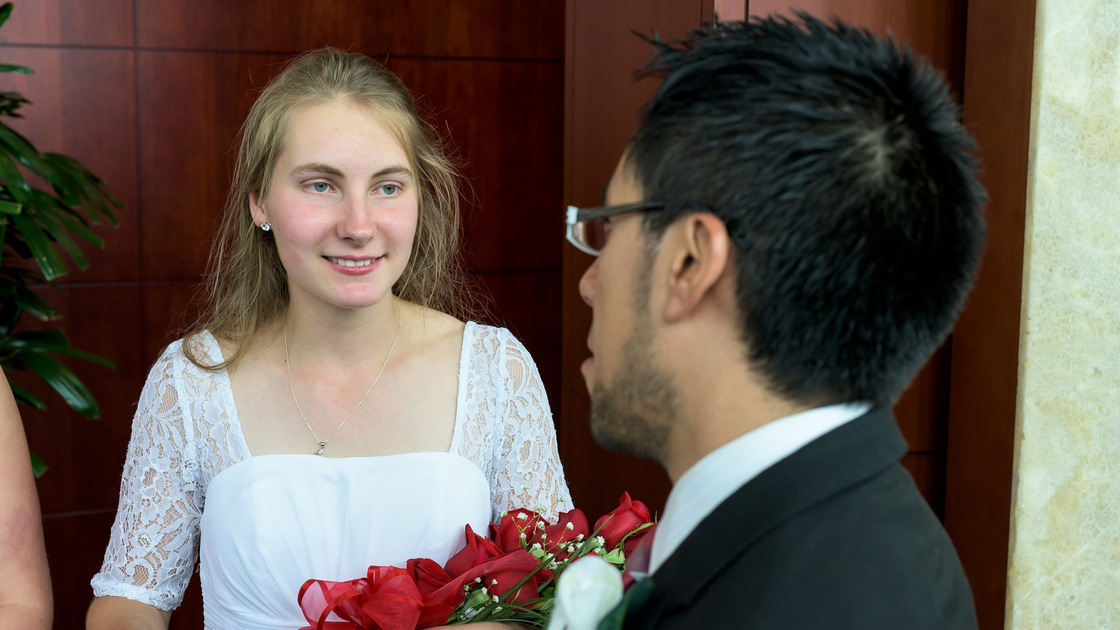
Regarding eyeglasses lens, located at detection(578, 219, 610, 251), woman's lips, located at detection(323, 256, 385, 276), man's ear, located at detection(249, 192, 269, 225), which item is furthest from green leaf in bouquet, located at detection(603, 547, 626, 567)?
Answer: man's ear, located at detection(249, 192, 269, 225)

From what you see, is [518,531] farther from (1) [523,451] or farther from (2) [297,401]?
(2) [297,401]

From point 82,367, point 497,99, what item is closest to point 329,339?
point 82,367

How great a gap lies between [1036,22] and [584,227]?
57.5 inches

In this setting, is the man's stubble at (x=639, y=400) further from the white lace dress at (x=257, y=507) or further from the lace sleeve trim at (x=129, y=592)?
the lace sleeve trim at (x=129, y=592)

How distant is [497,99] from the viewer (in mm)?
4355

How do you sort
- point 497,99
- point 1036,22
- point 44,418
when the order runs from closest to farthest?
point 1036,22 → point 44,418 → point 497,99

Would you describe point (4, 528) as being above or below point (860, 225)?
below

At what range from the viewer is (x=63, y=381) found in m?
2.64

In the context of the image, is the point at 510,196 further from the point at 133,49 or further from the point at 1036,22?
the point at 1036,22

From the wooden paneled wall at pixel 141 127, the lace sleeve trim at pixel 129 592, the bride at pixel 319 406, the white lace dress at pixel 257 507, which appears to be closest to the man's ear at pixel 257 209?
the bride at pixel 319 406

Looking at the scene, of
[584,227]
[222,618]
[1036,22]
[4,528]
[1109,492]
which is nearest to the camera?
[584,227]

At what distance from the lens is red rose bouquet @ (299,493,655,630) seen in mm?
1218

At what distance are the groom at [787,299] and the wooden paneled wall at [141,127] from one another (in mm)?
3109

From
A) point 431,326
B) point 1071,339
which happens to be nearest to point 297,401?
point 431,326
